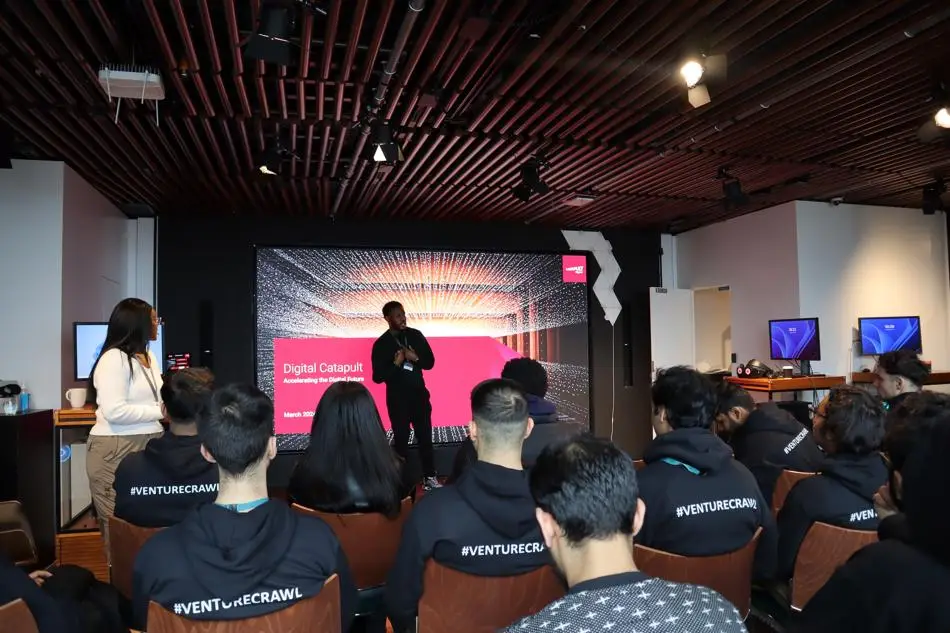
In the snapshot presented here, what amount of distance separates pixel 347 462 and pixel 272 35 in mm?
1872

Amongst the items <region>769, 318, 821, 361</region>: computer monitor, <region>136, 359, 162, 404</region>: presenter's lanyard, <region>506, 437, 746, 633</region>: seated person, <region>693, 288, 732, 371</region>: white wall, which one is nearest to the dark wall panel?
<region>693, 288, 732, 371</region>: white wall

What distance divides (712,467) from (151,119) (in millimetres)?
3967

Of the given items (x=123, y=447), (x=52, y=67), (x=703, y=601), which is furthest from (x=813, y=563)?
(x=52, y=67)

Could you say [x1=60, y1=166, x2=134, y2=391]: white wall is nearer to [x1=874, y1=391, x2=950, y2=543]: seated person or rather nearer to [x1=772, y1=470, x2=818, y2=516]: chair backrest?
[x1=772, y1=470, x2=818, y2=516]: chair backrest

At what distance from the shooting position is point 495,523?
189 centimetres

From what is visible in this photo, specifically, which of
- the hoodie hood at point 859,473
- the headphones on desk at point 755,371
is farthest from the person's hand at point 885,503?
the headphones on desk at point 755,371

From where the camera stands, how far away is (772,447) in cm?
324

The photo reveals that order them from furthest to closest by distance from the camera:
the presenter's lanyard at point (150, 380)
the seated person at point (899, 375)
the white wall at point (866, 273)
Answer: the white wall at point (866, 273)
the seated person at point (899, 375)
the presenter's lanyard at point (150, 380)

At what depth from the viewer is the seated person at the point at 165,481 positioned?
7.91 ft

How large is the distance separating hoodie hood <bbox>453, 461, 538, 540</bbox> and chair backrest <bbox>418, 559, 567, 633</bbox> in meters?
0.13

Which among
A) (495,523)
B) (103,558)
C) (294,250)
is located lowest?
(103,558)

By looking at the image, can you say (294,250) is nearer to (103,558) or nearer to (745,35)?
(103,558)

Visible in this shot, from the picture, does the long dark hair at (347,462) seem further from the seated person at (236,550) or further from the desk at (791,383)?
the desk at (791,383)

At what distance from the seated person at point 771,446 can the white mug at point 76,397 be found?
4251 millimetres
